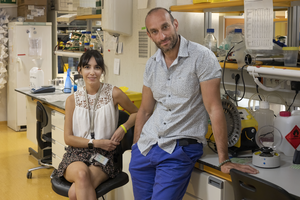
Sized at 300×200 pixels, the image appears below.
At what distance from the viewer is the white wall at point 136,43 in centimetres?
284

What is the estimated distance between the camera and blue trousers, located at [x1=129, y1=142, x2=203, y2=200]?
1755 mm

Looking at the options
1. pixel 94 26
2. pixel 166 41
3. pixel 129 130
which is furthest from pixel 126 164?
pixel 94 26

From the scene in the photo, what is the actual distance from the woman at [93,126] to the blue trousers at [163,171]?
0.32 metres

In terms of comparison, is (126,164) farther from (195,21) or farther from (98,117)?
(195,21)

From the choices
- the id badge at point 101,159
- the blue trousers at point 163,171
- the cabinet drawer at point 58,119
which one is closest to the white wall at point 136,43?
the cabinet drawer at point 58,119

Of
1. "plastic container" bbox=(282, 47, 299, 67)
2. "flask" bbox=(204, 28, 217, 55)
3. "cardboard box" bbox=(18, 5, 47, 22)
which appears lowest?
"plastic container" bbox=(282, 47, 299, 67)

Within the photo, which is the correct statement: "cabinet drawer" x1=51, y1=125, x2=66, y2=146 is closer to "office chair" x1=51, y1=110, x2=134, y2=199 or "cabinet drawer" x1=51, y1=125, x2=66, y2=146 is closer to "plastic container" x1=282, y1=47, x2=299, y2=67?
"office chair" x1=51, y1=110, x2=134, y2=199

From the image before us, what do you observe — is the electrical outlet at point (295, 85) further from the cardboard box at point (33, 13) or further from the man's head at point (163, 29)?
the cardboard box at point (33, 13)

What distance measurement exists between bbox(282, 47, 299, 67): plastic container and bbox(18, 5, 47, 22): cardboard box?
479 centimetres

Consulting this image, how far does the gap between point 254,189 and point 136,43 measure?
6.41 feet

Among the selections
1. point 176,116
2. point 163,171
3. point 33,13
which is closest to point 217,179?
point 163,171

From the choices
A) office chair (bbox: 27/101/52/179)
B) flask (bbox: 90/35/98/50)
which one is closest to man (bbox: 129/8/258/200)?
office chair (bbox: 27/101/52/179)

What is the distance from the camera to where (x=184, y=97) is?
6.04 feet

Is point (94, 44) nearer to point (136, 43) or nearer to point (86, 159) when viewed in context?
point (136, 43)
